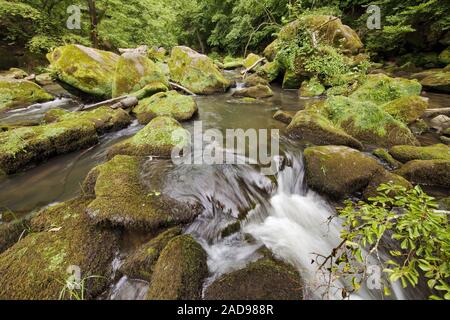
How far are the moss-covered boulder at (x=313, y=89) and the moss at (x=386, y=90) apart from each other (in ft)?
7.29

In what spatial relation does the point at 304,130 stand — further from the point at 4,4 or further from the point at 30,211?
the point at 4,4

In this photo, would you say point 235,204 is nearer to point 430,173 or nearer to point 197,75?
point 430,173

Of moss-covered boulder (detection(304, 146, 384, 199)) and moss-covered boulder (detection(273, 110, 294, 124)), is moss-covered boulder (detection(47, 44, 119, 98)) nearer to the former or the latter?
moss-covered boulder (detection(273, 110, 294, 124))

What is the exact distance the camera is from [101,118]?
6.05 meters

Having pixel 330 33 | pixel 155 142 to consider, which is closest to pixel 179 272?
pixel 155 142

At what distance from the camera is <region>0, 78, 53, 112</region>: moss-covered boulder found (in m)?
8.14

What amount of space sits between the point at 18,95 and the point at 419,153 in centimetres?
1222

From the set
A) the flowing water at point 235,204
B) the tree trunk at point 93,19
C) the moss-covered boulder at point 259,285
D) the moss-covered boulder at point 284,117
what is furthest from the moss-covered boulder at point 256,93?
the tree trunk at point 93,19

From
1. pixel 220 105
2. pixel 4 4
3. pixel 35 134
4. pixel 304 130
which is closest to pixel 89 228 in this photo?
pixel 35 134

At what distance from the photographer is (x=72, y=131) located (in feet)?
16.5

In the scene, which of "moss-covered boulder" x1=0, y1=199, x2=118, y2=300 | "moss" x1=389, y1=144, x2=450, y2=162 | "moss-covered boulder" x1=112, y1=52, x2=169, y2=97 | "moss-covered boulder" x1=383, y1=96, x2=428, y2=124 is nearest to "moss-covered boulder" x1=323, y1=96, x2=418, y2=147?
"moss" x1=389, y1=144, x2=450, y2=162

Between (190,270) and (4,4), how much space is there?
52.2 feet

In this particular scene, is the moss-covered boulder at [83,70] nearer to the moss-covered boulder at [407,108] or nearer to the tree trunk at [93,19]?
the tree trunk at [93,19]

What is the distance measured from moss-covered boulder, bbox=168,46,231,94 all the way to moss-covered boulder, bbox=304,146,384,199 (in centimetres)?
736
